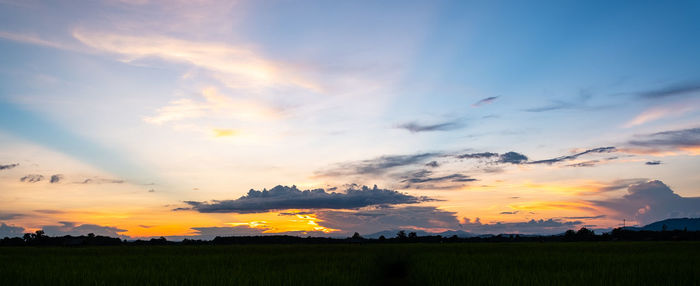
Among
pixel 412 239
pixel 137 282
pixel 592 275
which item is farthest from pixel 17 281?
pixel 412 239

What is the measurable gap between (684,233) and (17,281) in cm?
12945

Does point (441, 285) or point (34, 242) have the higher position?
point (441, 285)

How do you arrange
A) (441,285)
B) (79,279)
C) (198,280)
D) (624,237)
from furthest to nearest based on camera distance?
(624,237), (79,279), (198,280), (441,285)

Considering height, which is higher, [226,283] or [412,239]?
[226,283]

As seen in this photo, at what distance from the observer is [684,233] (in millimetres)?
109375

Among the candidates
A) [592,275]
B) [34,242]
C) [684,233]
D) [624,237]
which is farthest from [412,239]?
[592,275]

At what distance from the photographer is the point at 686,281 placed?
12.4 meters

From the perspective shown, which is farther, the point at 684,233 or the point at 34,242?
the point at 684,233

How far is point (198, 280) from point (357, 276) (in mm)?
4126

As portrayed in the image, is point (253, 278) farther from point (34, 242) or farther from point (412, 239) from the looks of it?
point (412, 239)

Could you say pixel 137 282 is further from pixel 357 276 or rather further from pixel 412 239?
pixel 412 239

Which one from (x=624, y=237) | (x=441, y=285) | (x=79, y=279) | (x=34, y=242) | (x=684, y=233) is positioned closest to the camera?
(x=441, y=285)

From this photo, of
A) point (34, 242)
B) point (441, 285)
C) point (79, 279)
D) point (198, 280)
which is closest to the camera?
point (441, 285)

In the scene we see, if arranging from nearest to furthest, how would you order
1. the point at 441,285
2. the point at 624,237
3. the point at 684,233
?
1. the point at 441,285
2. the point at 684,233
3. the point at 624,237
